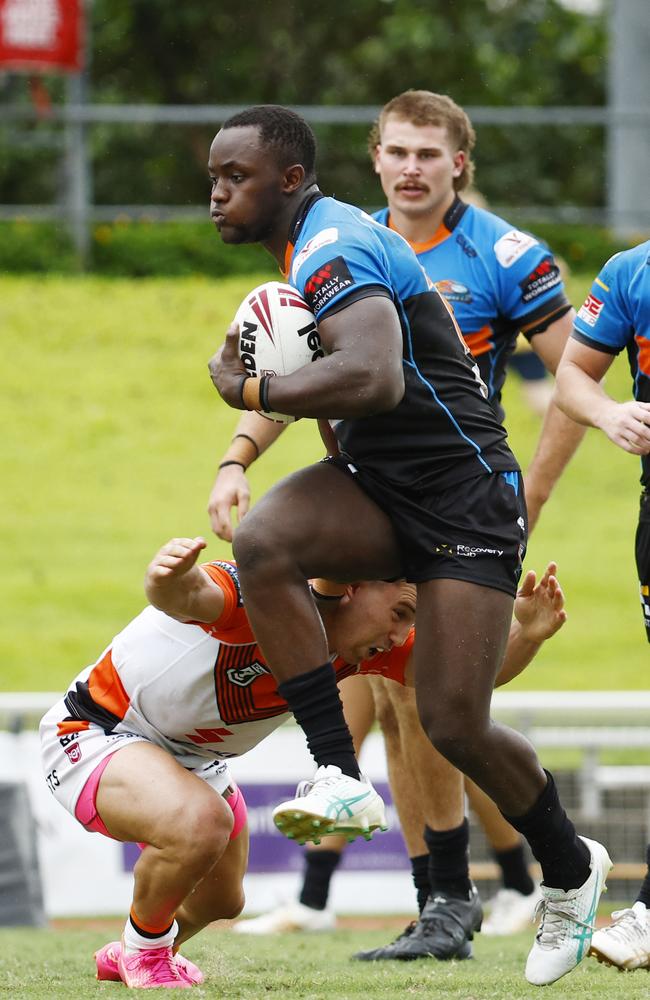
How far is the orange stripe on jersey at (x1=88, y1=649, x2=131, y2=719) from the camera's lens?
14.6 feet

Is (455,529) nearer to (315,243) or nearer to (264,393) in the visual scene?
(264,393)

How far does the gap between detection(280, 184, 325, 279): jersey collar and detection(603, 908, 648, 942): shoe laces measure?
200cm

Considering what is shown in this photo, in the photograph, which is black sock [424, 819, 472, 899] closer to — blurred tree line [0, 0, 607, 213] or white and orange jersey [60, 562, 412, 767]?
white and orange jersey [60, 562, 412, 767]

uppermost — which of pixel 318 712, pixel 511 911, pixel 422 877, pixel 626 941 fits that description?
pixel 318 712

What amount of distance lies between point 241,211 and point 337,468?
0.70 metres

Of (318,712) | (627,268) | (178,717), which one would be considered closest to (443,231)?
(627,268)

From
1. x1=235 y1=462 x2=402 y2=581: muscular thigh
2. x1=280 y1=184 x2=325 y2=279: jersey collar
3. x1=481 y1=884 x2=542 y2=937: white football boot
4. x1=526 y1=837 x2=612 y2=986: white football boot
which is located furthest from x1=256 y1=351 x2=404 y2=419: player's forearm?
x1=481 y1=884 x2=542 y2=937: white football boot

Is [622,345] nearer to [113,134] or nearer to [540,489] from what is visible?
[540,489]

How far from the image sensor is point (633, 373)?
4.56 m

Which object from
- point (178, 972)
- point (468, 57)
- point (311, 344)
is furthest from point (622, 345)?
point (468, 57)

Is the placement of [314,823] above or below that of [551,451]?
below

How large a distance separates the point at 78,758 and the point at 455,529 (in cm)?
130

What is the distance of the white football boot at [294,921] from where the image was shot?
248 inches

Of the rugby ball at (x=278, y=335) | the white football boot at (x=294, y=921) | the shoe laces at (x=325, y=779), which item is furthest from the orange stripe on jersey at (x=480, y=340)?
the white football boot at (x=294, y=921)
